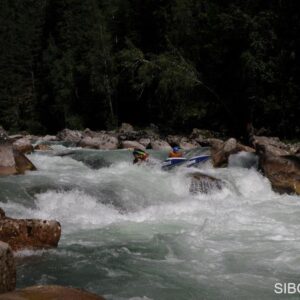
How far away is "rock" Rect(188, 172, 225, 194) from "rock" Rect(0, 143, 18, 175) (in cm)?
430

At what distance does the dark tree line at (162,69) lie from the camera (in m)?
22.6

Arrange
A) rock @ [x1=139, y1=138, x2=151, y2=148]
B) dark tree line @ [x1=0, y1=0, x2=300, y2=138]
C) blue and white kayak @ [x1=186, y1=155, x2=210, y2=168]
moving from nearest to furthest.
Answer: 1. blue and white kayak @ [x1=186, y1=155, x2=210, y2=168]
2. rock @ [x1=139, y1=138, x2=151, y2=148]
3. dark tree line @ [x1=0, y1=0, x2=300, y2=138]

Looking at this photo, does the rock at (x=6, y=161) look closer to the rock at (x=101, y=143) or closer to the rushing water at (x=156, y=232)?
the rushing water at (x=156, y=232)

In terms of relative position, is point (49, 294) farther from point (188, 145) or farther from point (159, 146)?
point (188, 145)

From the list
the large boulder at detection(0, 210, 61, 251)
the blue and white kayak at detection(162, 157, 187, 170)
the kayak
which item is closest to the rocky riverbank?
the kayak

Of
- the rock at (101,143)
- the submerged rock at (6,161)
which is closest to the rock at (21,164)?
the submerged rock at (6,161)

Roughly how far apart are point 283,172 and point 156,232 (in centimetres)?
535

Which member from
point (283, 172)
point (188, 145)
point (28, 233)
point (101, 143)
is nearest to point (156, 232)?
point (28, 233)

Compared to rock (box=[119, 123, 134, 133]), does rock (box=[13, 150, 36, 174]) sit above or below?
above

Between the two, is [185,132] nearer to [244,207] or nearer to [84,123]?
[84,123]

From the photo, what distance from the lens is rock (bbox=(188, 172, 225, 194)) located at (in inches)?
455

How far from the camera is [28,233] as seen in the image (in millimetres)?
6613

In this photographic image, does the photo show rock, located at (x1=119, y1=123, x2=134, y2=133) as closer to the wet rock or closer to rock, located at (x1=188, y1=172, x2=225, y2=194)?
the wet rock

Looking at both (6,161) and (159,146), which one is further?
(159,146)
